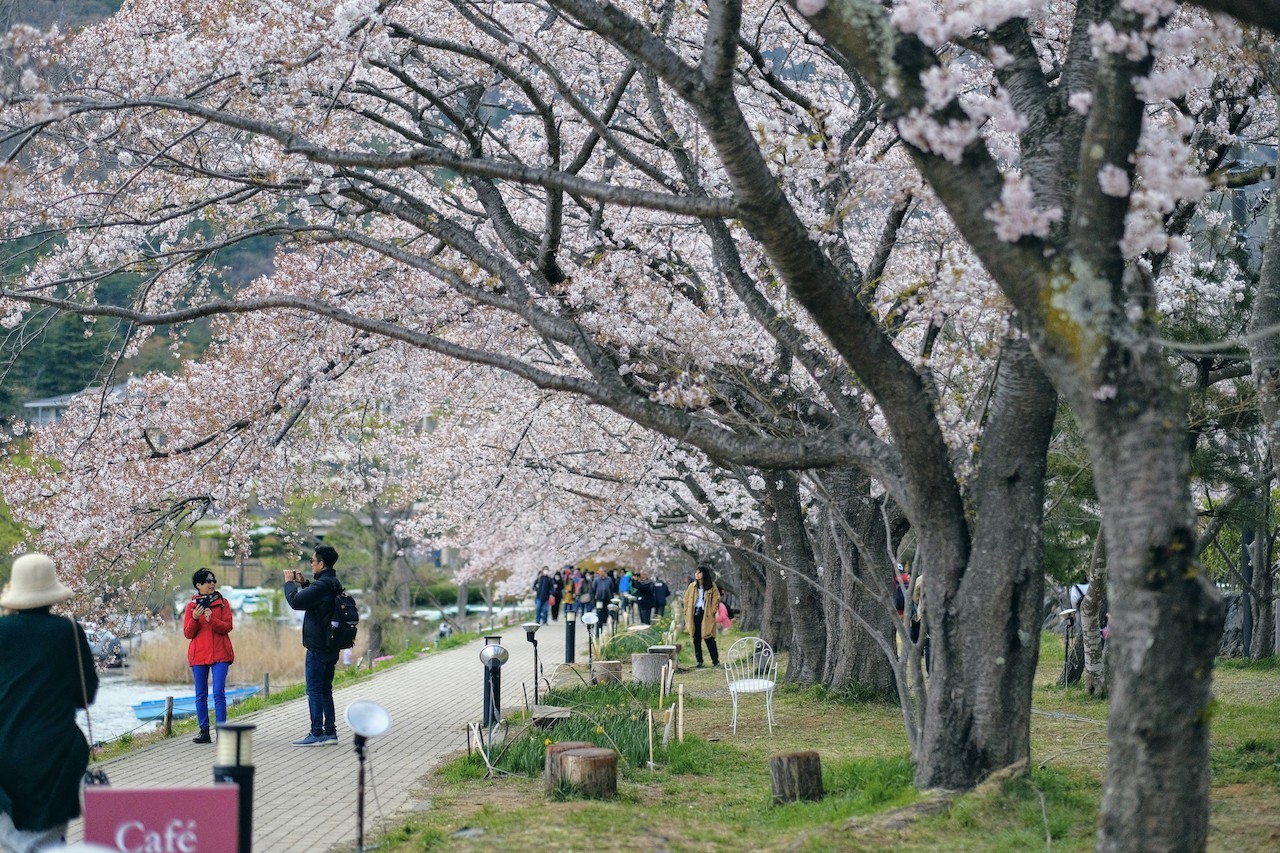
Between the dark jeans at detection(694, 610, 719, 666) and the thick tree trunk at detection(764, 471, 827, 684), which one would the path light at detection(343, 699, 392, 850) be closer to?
the thick tree trunk at detection(764, 471, 827, 684)

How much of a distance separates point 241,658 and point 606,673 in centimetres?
1361

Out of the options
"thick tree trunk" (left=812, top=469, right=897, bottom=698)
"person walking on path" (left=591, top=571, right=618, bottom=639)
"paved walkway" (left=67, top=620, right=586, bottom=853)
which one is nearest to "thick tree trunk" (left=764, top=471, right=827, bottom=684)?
"thick tree trunk" (left=812, top=469, right=897, bottom=698)

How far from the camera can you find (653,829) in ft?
22.4

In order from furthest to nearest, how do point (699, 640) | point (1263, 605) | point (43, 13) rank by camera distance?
point (1263, 605) → point (699, 640) → point (43, 13)

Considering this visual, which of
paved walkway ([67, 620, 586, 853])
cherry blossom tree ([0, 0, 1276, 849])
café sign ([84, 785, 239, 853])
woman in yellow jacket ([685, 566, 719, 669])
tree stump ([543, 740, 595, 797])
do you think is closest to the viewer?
café sign ([84, 785, 239, 853])

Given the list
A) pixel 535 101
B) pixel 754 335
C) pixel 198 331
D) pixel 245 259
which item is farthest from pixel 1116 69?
pixel 245 259

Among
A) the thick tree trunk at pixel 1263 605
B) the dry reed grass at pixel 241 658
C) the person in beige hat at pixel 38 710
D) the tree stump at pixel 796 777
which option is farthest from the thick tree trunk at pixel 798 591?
the dry reed grass at pixel 241 658

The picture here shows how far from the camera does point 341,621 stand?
10.3m

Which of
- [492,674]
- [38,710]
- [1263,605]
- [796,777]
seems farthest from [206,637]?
[1263,605]

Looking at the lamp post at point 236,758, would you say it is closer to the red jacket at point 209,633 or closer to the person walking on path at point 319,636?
the person walking on path at point 319,636

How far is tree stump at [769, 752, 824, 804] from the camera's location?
748cm

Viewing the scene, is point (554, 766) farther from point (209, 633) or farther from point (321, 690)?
point (209, 633)

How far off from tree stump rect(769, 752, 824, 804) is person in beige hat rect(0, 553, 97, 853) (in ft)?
13.3

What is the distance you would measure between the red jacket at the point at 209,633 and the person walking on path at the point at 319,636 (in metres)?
0.57
